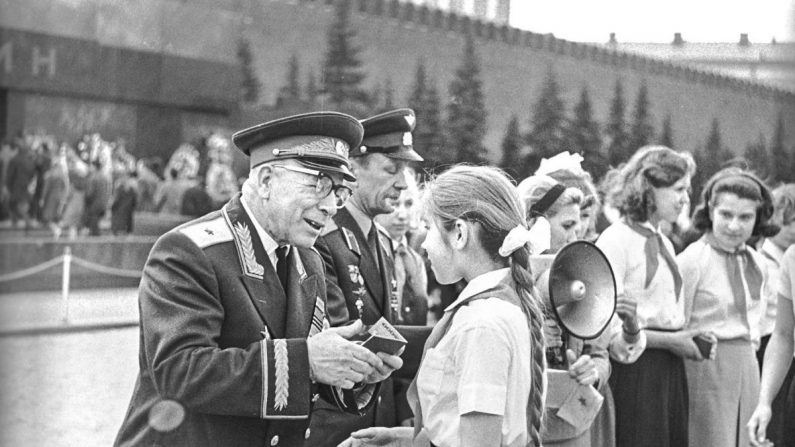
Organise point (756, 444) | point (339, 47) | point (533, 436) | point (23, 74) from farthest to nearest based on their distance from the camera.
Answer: point (339, 47), point (756, 444), point (23, 74), point (533, 436)

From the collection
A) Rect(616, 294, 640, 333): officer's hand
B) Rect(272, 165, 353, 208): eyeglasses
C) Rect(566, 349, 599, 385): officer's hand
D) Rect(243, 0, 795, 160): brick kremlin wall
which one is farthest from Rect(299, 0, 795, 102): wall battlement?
Rect(272, 165, 353, 208): eyeglasses

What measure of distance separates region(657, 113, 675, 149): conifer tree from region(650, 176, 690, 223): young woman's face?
198 cm

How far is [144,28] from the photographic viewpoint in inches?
179

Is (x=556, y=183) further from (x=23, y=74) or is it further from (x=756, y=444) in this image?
(x=23, y=74)

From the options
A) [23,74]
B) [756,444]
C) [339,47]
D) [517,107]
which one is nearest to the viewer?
[23,74]

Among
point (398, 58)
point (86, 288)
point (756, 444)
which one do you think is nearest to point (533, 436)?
point (756, 444)

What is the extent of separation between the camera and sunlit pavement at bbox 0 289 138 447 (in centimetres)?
452

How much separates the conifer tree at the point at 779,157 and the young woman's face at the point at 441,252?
6094 mm

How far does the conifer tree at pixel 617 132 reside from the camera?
22.5 feet

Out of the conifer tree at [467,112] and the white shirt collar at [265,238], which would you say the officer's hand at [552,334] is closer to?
the white shirt collar at [265,238]

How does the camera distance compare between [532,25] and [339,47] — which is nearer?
[339,47]

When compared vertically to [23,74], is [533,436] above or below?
below

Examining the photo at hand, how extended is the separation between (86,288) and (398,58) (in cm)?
191

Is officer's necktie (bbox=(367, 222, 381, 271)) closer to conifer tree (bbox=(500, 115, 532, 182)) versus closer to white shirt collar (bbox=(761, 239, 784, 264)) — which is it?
conifer tree (bbox=(500, 115, 532, 182))
